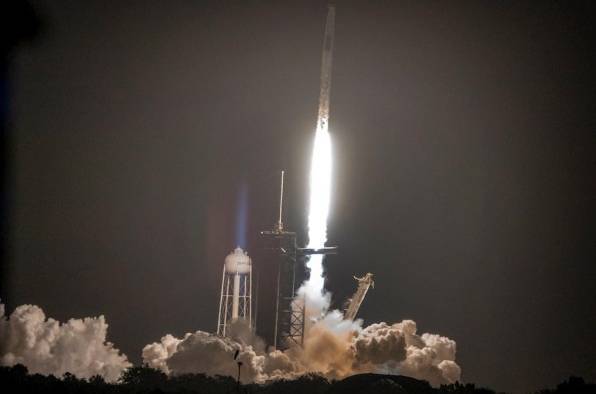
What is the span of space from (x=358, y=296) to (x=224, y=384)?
17.2 metres

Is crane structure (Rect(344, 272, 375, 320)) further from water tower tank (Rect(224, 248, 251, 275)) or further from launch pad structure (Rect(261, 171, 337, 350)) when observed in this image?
water tower tank (Rect(224, 248, 251, 275))

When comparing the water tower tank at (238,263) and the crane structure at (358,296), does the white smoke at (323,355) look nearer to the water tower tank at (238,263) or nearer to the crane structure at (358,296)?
the crane structure at (358,296)

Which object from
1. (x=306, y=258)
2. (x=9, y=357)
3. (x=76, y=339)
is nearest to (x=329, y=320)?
(x=306, y=258)

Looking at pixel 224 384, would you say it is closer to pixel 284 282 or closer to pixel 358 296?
pixel 284 282

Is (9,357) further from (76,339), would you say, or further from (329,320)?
(329,320)

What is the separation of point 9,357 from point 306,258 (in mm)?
26931

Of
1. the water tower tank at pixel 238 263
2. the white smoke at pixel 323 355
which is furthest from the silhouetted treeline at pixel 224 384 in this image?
the water tower tank at pixel 238 263

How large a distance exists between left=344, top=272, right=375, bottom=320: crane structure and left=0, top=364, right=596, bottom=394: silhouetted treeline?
10766 millimetres

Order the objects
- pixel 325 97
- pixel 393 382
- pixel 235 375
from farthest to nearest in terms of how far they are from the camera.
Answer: pixel 325 97, pixel 235 375, pixel 393 382

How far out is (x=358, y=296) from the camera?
80.4m

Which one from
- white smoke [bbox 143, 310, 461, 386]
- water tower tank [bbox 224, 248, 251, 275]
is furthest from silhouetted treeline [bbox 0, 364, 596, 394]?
water tower tank [bbox 224, 248, 251, 275]

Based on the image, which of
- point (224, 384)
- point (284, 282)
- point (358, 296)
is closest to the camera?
point (224, 384)

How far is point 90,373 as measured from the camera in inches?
3039

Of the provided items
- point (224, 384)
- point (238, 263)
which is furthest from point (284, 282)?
point (224, 384)
